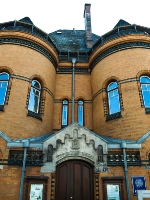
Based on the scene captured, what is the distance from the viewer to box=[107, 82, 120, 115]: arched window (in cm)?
982

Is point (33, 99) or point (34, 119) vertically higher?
point (33, 99)

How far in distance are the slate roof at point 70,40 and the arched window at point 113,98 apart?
523 centimetres

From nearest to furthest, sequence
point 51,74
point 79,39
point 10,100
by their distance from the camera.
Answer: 1. point 10,100
2. point 51,74
3. point 79,39

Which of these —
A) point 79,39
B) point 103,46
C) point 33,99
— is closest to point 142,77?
point 103,46

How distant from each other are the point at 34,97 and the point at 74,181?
5037 millimetres

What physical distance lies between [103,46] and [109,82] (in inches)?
92.5

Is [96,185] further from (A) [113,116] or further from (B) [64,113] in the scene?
(B) [64,113]

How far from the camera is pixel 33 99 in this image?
1010 cm

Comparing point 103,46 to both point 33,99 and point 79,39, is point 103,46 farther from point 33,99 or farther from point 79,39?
point 79,39

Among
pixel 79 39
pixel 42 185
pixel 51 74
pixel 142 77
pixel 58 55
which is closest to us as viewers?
pixel 42 185

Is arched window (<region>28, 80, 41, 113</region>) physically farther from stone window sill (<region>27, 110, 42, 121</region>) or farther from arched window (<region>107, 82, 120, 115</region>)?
arched window (<region>107, 82, 120, 115</region>)

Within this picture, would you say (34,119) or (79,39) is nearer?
(34,119)

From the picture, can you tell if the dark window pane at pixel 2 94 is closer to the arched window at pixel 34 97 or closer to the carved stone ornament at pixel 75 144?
the arched window at pixel 34 97

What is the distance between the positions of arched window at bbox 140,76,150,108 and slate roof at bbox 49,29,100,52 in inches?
240
